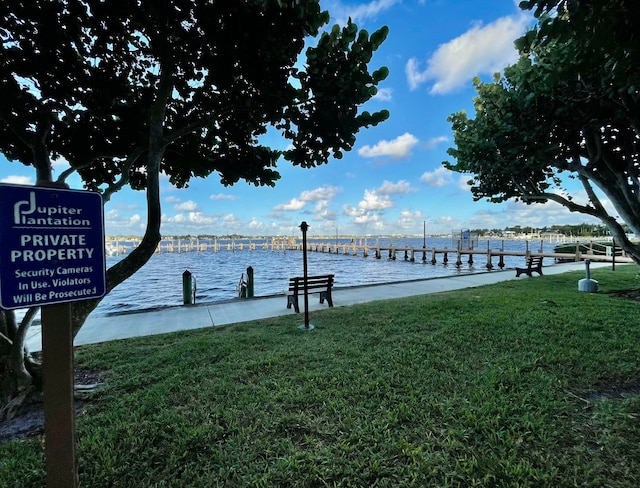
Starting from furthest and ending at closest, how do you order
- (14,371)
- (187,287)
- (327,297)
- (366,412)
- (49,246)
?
1. (187,287)
2. (327,297)
3. (14,371)
4. (366,412)
5. (49,246)

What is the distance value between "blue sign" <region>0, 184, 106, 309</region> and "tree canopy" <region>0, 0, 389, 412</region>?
2.10 metres

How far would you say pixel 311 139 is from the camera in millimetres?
4953

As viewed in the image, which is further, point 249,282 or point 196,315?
point 249,282

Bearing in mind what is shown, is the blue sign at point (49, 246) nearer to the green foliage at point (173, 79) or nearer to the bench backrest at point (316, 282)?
the green foliage at point (173, 79)

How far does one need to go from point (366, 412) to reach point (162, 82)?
4580 millimetres

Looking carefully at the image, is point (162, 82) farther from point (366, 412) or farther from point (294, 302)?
point (294, 302)

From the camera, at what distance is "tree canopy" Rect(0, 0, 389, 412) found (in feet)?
11.9

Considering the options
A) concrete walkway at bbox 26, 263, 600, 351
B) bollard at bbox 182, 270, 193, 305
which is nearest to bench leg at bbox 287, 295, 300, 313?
concrete walkway at bbox 26, 263, 600, 351

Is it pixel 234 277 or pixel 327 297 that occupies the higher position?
pixel 327 297

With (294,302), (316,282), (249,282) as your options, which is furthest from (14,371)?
(249,282)

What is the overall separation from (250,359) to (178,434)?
1.86 m

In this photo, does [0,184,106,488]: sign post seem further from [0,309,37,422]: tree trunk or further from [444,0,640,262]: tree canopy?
[444,0,640,262]: tree canopy

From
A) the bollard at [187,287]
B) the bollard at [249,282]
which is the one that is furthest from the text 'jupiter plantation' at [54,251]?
the bollard at [249,282]

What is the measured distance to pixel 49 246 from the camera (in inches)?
64.5
